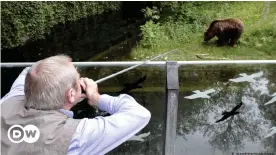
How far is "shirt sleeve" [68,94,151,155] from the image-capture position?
112 cm

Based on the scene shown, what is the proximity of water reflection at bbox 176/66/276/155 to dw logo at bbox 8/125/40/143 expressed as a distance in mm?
1523

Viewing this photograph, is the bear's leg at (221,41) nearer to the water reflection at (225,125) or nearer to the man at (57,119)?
the water reflection at (225,125)

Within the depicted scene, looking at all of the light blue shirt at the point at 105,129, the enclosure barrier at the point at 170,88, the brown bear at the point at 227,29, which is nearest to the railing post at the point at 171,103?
the enclosure barrier at the point at 170,88

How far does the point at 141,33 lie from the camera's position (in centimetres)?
604

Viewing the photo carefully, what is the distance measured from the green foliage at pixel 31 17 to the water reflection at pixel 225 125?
3389 millimetres

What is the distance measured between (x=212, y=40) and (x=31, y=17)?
2.67 metres

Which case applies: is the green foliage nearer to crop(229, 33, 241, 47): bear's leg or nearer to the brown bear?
the brown bear

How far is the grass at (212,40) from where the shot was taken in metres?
5.21

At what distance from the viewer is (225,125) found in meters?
2.45

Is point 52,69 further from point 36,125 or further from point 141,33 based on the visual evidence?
point 141,33

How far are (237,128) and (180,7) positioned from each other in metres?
4.36

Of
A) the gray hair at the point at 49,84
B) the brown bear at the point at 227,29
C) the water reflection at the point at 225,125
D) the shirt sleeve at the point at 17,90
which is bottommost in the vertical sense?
the water reflection at the point at 225,125

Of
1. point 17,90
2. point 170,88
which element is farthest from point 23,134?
point 170,88

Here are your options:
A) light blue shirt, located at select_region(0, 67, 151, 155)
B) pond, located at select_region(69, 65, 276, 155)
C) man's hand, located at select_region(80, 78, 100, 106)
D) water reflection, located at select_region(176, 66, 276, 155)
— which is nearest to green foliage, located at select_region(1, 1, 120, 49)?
pond, located at select_region(69, 65, 276, 155)
